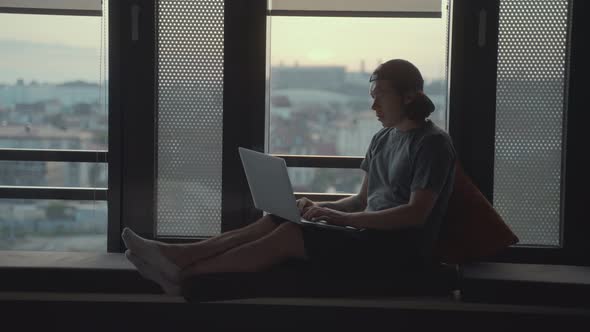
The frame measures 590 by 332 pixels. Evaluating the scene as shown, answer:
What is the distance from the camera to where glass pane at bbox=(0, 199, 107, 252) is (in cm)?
334

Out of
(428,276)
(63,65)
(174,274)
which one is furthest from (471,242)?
(63,65)

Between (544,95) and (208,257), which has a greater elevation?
(544,95)

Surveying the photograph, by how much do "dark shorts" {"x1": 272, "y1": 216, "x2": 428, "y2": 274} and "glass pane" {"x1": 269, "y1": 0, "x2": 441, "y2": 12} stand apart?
125 centimetres

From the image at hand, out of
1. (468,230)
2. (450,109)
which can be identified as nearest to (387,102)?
(468,230)

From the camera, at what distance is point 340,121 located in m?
3.25

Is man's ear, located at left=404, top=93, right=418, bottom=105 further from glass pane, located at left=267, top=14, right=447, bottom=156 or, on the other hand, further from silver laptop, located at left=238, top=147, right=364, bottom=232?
glass pane, located at left=267, top=14, right=447, bottom=156

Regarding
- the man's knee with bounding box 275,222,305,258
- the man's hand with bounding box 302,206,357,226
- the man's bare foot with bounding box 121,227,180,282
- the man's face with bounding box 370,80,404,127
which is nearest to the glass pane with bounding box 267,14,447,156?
the man's face with bounding box 370,80,404,127

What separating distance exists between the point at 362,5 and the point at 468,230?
46.6 inches

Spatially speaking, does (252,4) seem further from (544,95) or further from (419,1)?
(544,95)

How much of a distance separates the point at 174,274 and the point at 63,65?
1542 mm

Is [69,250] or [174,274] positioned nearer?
[174,274]

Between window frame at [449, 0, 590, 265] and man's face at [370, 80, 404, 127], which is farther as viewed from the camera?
window frame at [449, 0, 590, 265]

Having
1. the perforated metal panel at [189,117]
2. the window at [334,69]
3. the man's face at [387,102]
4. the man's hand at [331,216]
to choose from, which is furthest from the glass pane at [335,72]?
the man's hand at [331,216]

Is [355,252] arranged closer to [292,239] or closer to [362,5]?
[292,239]
